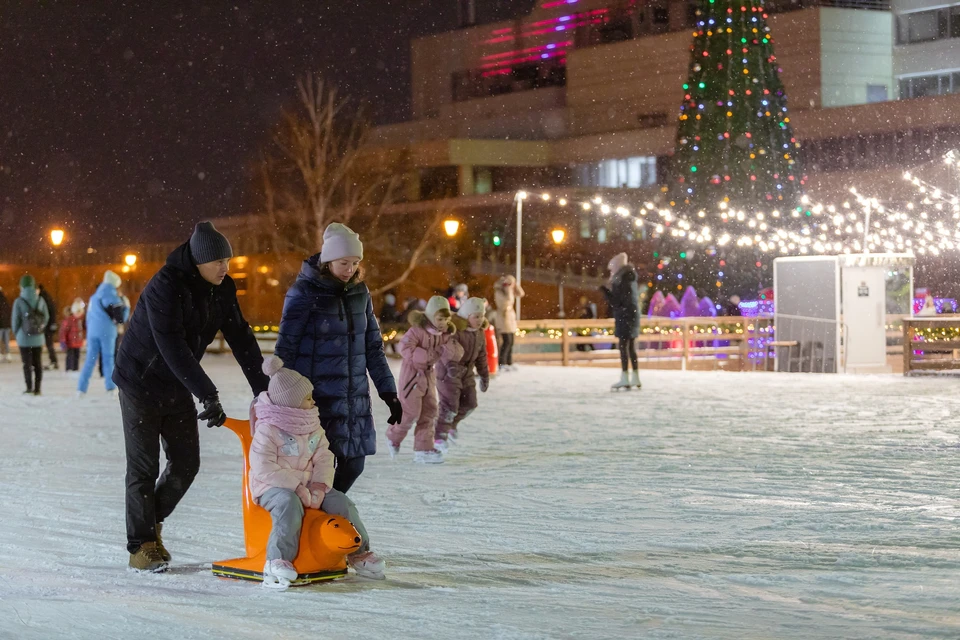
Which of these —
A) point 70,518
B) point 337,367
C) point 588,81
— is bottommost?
point 70,518

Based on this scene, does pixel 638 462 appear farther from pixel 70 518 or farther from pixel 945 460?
pixel 70 518

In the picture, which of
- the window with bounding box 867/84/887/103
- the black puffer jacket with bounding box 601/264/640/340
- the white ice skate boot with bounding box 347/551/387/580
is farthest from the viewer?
the window with bounding box 867/84/887/103

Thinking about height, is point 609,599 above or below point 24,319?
below

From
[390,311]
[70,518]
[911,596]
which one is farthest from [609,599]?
[390,311]

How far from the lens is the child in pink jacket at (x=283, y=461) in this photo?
4.57 m

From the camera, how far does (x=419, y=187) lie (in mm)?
52438

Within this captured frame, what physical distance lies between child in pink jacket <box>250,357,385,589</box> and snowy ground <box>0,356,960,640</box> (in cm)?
18

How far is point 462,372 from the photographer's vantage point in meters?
9.16

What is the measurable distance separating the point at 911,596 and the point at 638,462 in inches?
168

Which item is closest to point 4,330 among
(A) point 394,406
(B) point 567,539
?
(B) point 567,539

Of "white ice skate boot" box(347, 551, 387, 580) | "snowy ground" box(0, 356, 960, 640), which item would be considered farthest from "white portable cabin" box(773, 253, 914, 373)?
"white ice skate boot" box(347, 551, 387, 580)

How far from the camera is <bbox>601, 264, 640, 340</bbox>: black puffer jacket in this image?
14781mm

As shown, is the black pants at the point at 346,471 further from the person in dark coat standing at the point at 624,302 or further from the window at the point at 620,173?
the window at the point at 620,173

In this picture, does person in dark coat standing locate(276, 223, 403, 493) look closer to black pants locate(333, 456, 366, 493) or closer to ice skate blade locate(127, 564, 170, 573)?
black pants locate(333, 456, 366, 493)
